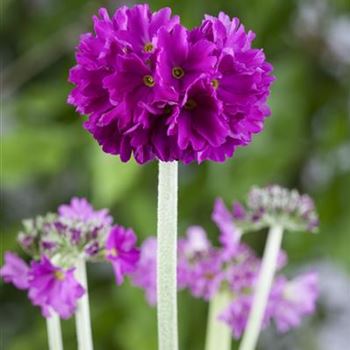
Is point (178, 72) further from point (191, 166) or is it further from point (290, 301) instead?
point (191, 166)

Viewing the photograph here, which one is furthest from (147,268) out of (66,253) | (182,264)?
(66,253)

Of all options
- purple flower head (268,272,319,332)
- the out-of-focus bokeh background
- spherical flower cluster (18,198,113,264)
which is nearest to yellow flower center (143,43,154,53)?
spherical flower cluster (18,198,113,264)

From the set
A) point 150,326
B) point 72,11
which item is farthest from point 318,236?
point 72,11

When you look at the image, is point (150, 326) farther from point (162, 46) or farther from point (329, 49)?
point (162, 46)

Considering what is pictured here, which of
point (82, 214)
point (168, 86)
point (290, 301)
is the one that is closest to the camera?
point (168, 86)

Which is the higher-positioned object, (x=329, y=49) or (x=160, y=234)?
(x=329, y=49)

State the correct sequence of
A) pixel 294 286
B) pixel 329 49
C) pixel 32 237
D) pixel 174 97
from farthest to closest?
1. pixel 329 49
2. pixel 294 286
3. pixel 32 237
4. pixel 174 97

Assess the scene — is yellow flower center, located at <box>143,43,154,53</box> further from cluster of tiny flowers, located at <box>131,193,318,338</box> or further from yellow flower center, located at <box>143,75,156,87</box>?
cluster of tiny flowers, located at <box>131,193,318,338</box>

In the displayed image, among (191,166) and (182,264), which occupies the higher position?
(191,166)
